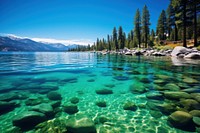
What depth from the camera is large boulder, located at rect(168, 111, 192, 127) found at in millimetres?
3921

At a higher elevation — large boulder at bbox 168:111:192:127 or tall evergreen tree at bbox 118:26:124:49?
tall evergreen tree at bbox 118:26:124:49

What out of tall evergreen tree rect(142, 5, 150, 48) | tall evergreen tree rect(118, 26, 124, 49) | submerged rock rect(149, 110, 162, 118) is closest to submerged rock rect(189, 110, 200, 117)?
submerged rock rect(149, 110, 162, 118)

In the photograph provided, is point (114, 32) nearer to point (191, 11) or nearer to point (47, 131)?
point (191, 11)

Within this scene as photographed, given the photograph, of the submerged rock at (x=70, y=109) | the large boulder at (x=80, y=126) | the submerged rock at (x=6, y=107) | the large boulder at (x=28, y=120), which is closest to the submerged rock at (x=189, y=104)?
the large boulder at (x=80, y=126)

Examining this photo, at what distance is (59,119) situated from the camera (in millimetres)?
4453

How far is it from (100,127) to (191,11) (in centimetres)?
3233

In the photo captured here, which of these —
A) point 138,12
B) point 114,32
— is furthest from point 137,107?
point 114,32

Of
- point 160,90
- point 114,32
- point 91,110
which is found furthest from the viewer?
point 114,32

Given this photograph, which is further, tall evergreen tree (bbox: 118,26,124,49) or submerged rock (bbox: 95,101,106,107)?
tall evergreen tree (bbox: 118,26,124,49)

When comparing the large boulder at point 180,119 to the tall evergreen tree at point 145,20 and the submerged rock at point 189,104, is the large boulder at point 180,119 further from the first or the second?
the tall evergreen tree at point 145,20

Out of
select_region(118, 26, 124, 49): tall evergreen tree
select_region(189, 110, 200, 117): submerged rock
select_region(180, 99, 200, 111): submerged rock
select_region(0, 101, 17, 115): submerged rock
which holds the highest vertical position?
select_region(118, 26, 124, 49): tall evergreen tree

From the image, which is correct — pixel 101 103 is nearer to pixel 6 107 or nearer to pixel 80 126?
pixel 80 126

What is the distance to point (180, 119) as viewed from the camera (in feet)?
13.1

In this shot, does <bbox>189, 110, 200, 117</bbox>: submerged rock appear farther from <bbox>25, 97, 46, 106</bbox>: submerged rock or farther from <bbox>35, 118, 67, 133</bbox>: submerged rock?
<bbox>25, 97, 46, 106</bbox>: submerged rock
